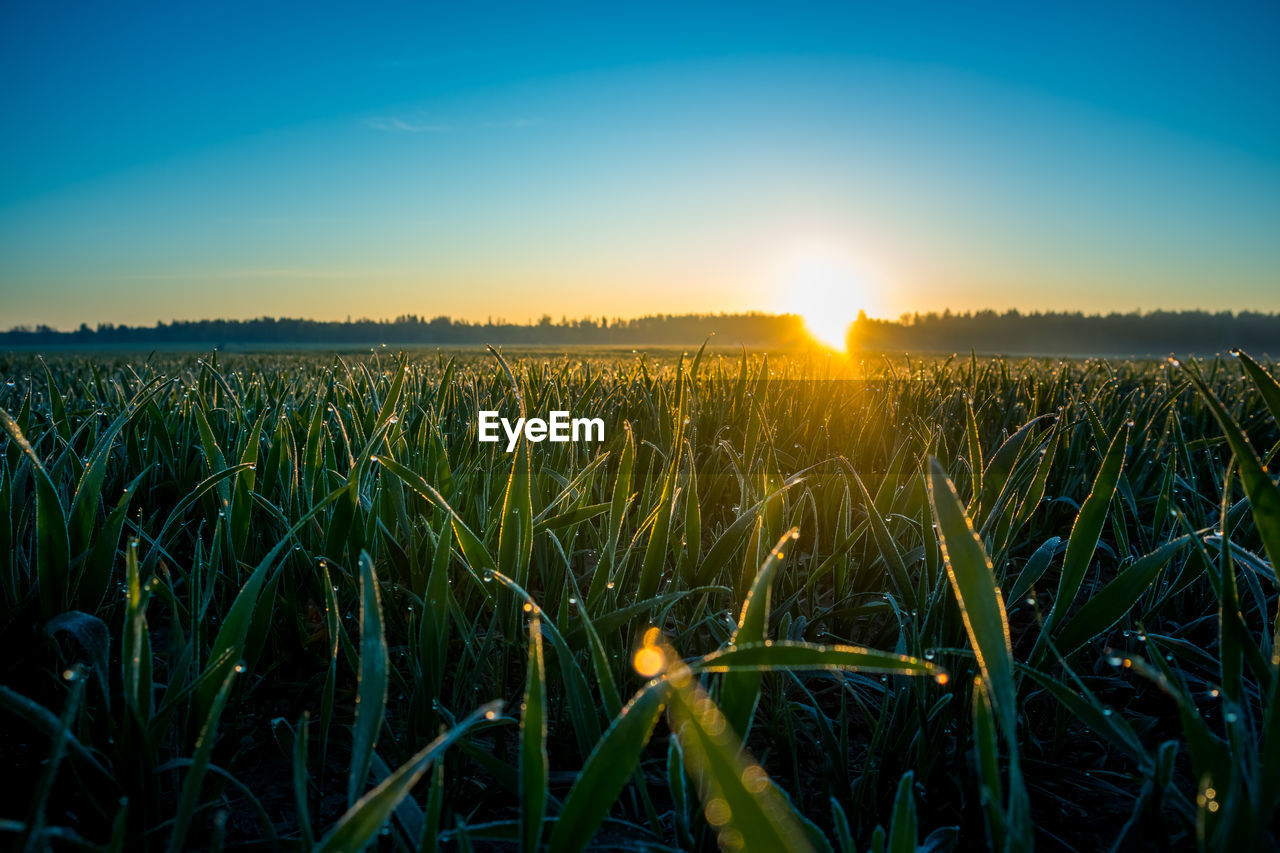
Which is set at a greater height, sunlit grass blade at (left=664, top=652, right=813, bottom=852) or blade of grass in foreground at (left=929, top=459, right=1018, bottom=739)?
Result: blade of grass in foreground at (left=929, top=459, right=1018, bottom=739)

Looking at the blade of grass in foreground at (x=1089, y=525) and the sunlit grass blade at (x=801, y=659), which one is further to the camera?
the blade of grass in foreground at (x=1089, y=525)

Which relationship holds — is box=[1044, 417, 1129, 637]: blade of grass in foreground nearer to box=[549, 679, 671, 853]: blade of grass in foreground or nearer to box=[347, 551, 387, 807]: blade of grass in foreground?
box=[549, 679, 671, 853]: blade of grass in foreground

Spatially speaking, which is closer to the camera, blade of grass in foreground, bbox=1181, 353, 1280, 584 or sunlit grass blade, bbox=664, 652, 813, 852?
sunlit grass blade, bbox=664, 652, 813, 852

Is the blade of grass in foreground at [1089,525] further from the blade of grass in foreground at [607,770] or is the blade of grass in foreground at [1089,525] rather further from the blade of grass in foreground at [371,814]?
the blade of grass in foreground at [371,814]

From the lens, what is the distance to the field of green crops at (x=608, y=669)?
49cm

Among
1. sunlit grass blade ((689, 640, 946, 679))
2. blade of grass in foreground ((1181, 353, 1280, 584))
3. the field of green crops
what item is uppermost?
blade of grass in foreground ((1181, 353, 1280, 584))

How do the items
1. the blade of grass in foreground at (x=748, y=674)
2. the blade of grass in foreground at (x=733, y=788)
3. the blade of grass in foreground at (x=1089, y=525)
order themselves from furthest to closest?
the blade of grass in foreground at (x=1089, y=525)
the blade of grass in foreground at (x=748, y=674)
the blade of grass in foreground at (x=733, y=788)

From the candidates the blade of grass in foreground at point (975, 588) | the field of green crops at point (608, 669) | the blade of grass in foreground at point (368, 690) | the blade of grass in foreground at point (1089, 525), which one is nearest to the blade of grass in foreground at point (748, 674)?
the field of green crops at point (608, 669)

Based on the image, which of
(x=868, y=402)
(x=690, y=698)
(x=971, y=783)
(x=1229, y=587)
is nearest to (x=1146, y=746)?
(x=971, y=783)

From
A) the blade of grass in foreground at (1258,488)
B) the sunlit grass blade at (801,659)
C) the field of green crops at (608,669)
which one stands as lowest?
the field of green crops at (608,669)

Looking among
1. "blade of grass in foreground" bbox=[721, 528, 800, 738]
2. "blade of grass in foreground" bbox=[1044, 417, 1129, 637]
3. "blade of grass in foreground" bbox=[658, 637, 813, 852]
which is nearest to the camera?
"blade of grass in foreground" bbox=[658, 637, 813, 852]

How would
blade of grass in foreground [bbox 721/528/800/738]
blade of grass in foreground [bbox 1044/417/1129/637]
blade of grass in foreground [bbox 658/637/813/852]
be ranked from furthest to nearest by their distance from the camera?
blade of grass in foreground [bbox 1044/417/1129/637]
blade of grass in foreground [bbox 721/528/800/738]
blade of grass in foreground [bbox 658/637/813/852]

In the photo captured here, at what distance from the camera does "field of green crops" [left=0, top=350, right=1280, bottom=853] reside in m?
Answer: 0.49

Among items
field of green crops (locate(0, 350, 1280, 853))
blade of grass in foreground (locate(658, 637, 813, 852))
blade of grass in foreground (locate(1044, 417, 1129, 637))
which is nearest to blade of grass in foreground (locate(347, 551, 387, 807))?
field of green crops (locate(0, 350, 1280, 853))
